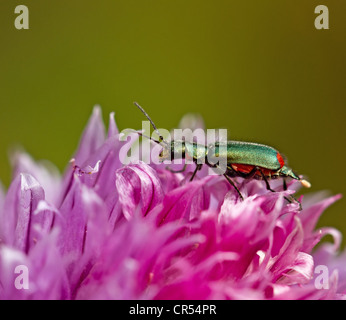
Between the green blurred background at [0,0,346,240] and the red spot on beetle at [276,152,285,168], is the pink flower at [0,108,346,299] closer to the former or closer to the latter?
the red spot on beetle at [276,152,285,168]

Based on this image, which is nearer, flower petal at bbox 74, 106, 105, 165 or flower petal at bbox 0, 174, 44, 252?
flower petal at bbox 0, 174, 44, 252

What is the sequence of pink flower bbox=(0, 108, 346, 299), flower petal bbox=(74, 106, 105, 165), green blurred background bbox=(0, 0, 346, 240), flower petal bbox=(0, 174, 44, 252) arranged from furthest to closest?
green blurred background bbox=(0, 0, 346, 240)
flower petal bbox=(74, 106, 105, 165)
flower petal bbox=(0, 174, 44, 252)
pink flower bbox=(0, 108, 346, 299)

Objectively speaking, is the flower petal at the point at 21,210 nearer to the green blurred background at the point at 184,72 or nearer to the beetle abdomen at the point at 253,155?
the beetle abdomen at the point at 253,155

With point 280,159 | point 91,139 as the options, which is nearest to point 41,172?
point 91,139

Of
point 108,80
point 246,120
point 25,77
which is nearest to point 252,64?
point 246,120

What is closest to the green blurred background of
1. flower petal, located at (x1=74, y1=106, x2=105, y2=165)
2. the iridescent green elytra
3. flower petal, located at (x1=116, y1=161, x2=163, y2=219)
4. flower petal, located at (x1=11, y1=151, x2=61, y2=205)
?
flower petal, located at (x1=11, y1=151, x2=61, y2=205)

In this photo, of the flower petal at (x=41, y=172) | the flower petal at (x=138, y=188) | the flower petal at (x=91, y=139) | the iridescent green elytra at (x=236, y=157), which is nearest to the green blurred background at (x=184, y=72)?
the flower petal at (x=41, y=172)
